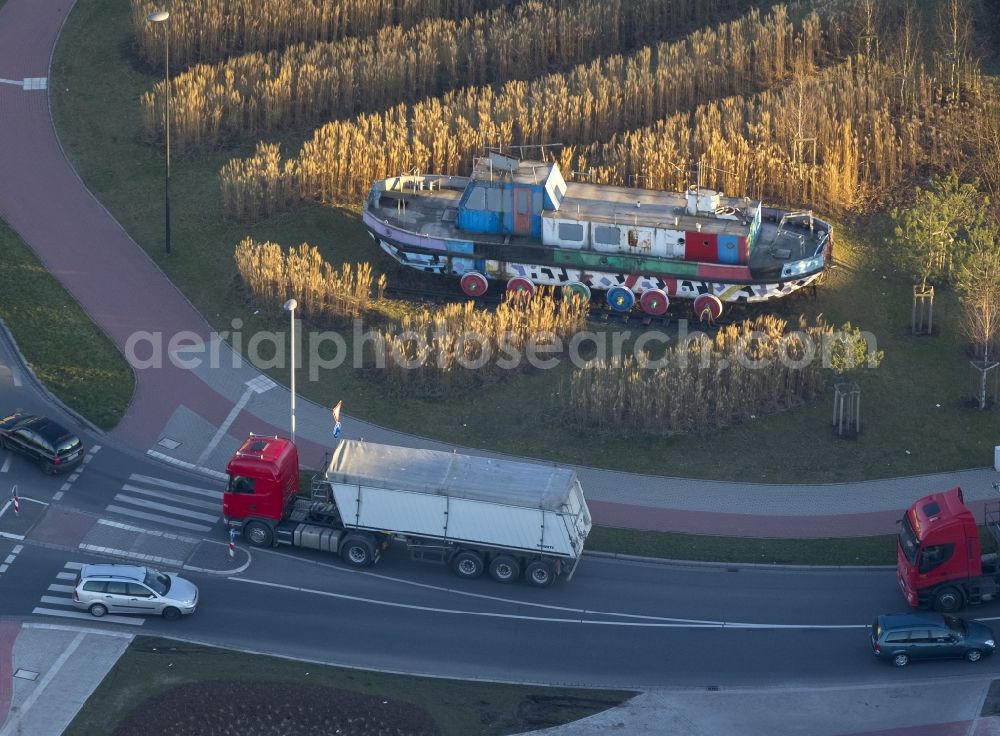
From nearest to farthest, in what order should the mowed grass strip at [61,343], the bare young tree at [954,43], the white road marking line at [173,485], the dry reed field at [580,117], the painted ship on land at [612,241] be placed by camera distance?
the white road marking line at [173,485]
the mowed grass strip at [61,343]
the dry reed field at [580,117]
the painted ship on land at [612,241]
the bare young tree at [954,43]

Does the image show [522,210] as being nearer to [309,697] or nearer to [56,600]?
[56,600]

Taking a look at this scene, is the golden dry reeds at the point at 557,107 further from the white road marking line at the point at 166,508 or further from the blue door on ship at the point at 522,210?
the white road marking line at the point at 166,508

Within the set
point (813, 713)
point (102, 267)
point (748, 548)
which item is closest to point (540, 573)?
point (748, 548)

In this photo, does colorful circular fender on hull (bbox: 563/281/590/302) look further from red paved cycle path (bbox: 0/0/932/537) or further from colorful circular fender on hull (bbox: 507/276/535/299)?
red paved cycle path (bbox: 0/0/932/537)

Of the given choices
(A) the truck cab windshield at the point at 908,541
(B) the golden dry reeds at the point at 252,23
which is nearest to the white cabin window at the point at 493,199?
(B) the golden dry reeds at the point at 252,23

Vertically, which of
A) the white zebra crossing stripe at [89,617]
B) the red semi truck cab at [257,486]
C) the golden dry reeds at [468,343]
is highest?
the golden dry reeds at [468,343]

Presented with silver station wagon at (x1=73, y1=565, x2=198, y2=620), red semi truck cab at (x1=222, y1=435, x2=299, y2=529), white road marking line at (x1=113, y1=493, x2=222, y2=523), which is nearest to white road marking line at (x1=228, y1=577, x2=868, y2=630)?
red semi truck cab at (x1=222, y1=435, x2=299, y2=529)
